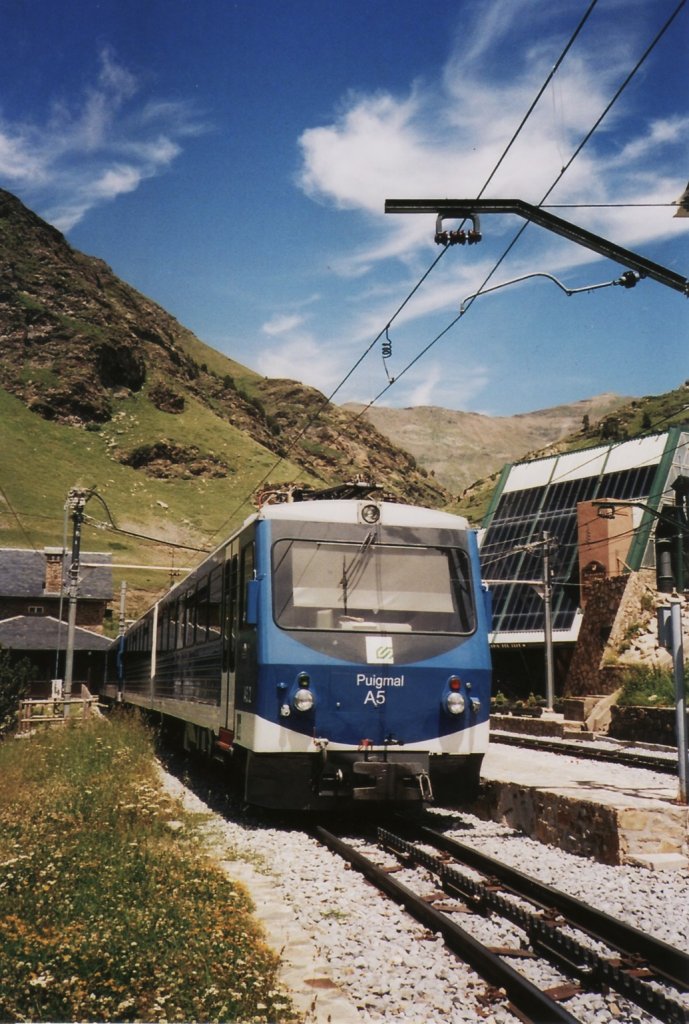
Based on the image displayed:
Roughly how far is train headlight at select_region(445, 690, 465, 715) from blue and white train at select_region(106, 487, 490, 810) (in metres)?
0.02

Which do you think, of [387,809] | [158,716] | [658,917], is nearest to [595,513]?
[158,716]

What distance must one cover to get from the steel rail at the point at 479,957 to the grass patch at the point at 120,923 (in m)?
1.26

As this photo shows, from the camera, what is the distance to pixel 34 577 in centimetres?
5959

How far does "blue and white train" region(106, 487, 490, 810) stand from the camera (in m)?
Answer: 10.2

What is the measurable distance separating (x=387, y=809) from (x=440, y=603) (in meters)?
3.06

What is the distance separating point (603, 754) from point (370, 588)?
12.7 metres

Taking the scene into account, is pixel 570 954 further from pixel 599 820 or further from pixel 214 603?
pixel 214 603

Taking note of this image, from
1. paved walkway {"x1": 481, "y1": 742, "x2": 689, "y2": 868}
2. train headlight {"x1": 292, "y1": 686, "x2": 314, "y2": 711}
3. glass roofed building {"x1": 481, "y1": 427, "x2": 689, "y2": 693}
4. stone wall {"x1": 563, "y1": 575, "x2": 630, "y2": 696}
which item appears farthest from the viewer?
glass roofed building {"x1": 481, "y1": 427, "x2": 689, "y2": 693}

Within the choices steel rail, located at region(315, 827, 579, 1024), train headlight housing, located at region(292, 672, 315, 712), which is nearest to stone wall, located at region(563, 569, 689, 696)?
train headlight housing, located at region(292, 672, 315, 712)

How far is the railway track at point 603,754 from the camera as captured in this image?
1858cm

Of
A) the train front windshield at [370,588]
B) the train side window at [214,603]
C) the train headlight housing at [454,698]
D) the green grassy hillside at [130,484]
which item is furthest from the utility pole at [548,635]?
the green grassy hillside at [130,484]

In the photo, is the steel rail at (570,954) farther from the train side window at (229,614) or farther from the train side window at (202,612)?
the train side window at (202,612)

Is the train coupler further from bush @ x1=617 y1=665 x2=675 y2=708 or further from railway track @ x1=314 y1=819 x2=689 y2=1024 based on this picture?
bush @ x1=617 y1=665 x2=675 y2=708

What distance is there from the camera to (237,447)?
135500mm
